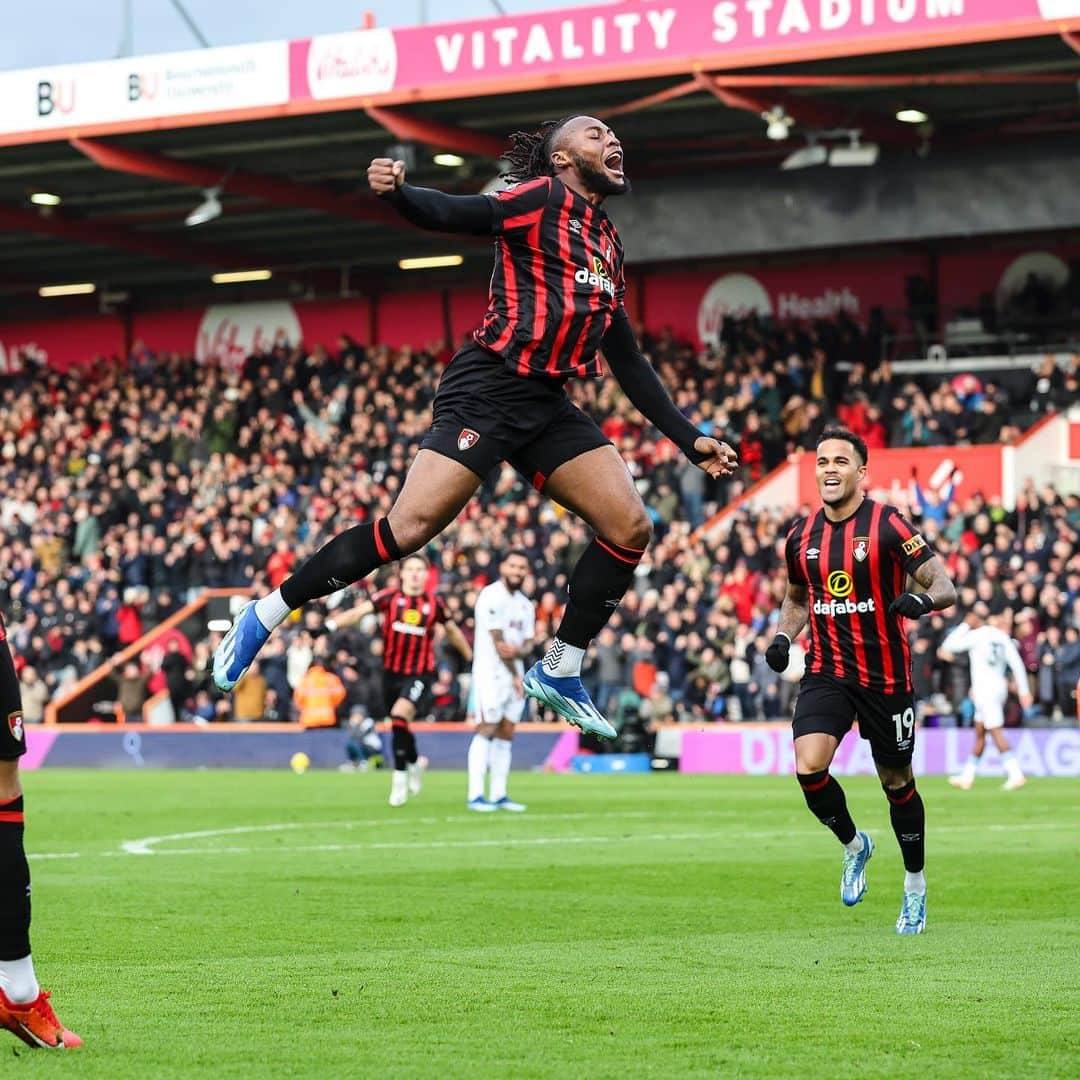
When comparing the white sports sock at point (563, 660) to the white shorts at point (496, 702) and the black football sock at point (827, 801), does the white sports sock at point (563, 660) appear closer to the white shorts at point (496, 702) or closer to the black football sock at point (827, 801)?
the black football sock at point (827, 801)

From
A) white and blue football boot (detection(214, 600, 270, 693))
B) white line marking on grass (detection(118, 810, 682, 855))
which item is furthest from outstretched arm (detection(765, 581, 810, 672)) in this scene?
white line marking on grass (detection(118, 810, 682, 855))

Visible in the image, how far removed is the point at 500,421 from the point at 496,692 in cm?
1225

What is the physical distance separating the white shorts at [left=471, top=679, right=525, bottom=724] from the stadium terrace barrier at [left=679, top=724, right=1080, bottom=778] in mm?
6480

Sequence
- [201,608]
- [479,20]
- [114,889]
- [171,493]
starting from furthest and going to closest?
[171,493]
[201,608]
[479,20]
[114,889]

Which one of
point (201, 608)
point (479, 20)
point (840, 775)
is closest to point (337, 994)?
point (840, 775)

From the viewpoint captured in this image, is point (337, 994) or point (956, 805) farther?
point (956, 805)

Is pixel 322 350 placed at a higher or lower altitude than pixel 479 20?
lower

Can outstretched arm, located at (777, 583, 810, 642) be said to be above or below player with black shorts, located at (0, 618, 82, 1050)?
above

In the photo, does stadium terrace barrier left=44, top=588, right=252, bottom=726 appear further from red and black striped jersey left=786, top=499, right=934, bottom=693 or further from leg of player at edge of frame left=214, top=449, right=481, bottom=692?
leg of player at edge of frame left=214, top=449, right=481, bottom=692

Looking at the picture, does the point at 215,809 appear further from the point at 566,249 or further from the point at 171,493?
the point at 171,493

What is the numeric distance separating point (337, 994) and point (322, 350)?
34.3 m

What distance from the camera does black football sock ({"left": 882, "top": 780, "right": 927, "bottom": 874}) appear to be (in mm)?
10375

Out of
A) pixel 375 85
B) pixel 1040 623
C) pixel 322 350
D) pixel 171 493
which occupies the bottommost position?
pixel 1040 623

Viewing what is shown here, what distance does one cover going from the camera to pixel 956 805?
795 inches
